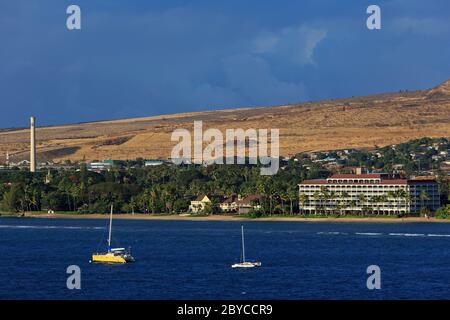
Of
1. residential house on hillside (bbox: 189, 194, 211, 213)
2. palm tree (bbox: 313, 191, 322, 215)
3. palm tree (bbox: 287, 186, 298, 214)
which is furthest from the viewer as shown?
residential house on hillside (bbox: 189, 194, 211, 213)

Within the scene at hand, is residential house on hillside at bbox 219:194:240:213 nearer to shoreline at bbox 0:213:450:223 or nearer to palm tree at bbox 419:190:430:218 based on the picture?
shoreline at bbox 0:213:450:223

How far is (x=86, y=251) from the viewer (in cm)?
9888

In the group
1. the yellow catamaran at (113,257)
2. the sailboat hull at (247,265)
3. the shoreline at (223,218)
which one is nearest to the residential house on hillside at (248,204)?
the shoreline at (223,218)

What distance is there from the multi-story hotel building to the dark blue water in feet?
62.1

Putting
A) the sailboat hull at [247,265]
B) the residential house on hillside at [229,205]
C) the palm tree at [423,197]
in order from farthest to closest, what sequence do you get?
the residential house on hillside at [229,205] → the palm tree at [423,197] → the sailboat hull at [247,265]

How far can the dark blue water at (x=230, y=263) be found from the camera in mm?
66750

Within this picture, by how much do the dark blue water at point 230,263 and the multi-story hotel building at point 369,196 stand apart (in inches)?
745

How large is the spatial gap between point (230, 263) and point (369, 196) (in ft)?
259

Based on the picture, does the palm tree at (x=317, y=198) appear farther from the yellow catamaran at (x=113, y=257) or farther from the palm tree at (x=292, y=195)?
the yellow catamaran at (x=113, y=257)

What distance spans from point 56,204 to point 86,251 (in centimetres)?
7817

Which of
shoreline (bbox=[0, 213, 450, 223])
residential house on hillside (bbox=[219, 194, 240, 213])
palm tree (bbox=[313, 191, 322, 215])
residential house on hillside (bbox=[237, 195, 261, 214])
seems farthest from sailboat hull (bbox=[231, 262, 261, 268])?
residential house on hillside (bbox=[219, 194, 240, 213])

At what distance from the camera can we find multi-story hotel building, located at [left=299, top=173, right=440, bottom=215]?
15775 centimetres
